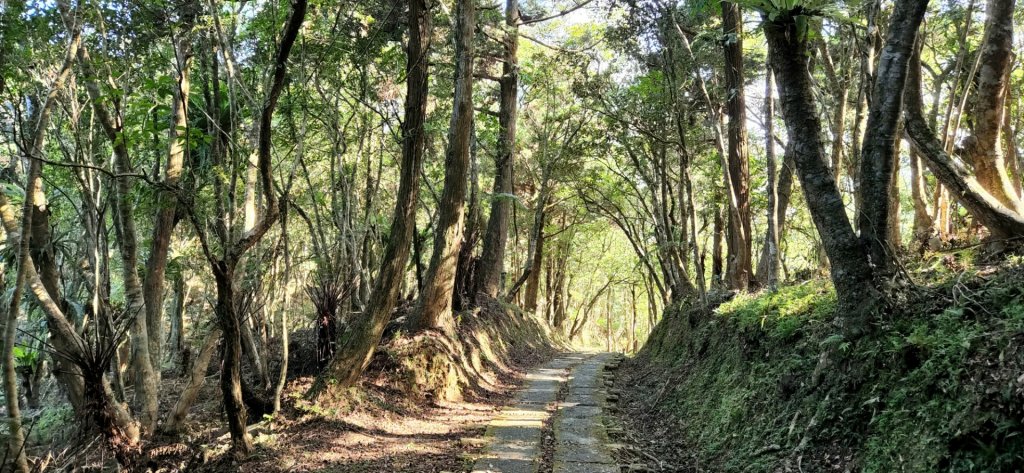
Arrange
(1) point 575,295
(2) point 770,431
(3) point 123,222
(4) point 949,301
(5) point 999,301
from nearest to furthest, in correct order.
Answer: (5) point 999,301 < (4) point 949,301 < (2) point 770,431 < (3) point 123,222 < (1) point 575,295

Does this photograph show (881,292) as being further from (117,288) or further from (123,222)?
(117,288)

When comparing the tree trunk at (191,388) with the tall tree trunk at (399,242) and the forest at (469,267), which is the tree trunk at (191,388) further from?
the tall tree trunk at (399,242)

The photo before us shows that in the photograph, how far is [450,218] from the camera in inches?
329

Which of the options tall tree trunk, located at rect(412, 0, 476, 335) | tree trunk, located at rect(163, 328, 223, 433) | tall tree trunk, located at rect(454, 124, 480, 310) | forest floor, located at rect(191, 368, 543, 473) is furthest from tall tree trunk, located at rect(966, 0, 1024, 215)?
tree trunk, located at rect(163, 328, 223, 433)

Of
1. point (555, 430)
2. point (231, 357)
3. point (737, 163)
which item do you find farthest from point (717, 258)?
point (231, 357)

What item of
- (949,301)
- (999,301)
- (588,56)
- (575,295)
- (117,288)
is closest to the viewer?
(999,301)

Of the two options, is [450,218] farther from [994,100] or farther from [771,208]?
[994,100]

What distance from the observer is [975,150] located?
4785 mm

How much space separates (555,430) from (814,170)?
11.9ft

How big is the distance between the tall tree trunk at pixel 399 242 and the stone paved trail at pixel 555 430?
1.70 meters

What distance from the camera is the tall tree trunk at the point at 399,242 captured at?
641cm

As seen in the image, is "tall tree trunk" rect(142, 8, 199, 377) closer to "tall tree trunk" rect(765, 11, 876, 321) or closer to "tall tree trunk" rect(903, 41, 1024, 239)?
"tall tree trunk" rect(765, 11, 876, 321)

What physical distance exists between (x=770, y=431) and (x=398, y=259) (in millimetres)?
4255

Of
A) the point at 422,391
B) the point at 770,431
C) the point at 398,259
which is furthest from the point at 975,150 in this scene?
the point at 422,391
